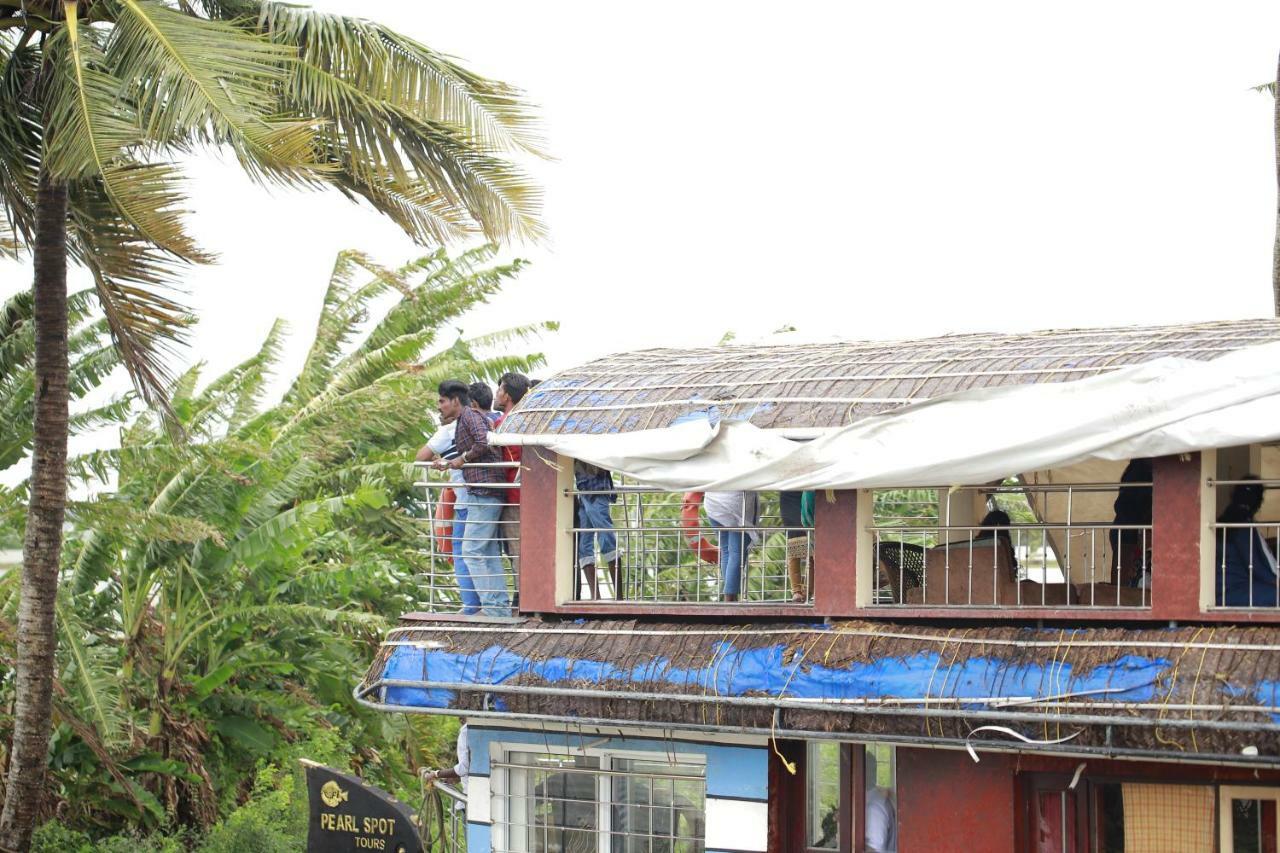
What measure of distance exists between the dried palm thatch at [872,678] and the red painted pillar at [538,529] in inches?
8.7

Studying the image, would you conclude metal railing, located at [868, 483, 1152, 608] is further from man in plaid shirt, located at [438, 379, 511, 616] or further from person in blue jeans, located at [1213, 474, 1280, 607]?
man in plaid shirt, located at [438, 379, 511, 616]

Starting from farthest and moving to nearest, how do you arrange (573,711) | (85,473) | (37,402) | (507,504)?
(85,473) → (37,402) → (507,504) → (573,711)

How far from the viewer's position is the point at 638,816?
39.1 ft

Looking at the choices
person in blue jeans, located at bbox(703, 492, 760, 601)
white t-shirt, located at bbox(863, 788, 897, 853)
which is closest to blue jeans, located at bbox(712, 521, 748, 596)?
person in blue jeans, located at bbox(703, 492, 760, 601)

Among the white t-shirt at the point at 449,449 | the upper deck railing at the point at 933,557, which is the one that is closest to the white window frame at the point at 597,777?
the upper deck railing at the point at 933,557

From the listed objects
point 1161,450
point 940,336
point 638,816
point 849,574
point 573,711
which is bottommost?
point 638,816

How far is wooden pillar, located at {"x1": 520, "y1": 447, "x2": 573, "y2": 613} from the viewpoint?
12.1m

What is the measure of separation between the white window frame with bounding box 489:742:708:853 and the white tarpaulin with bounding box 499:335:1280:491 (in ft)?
6.27

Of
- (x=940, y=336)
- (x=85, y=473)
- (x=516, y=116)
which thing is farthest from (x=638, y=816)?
(x=85, y=473)

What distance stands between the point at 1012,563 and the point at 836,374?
178 cm

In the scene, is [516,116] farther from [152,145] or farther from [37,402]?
[37,402]

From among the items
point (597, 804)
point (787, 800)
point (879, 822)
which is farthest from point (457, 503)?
point (879, 822)

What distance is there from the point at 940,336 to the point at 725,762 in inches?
146

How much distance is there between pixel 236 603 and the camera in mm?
19016
